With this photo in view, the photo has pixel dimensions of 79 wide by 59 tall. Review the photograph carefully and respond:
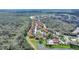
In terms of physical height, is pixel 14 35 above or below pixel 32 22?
below

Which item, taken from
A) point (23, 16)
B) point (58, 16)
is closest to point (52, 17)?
point (58, 16)

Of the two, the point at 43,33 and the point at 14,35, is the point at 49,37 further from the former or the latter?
the point at 14,35

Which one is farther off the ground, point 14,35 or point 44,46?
point 14,35

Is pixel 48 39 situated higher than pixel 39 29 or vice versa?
pixel 39 29

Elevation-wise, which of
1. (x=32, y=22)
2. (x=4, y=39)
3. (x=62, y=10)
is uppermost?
(x=62, y=10)
